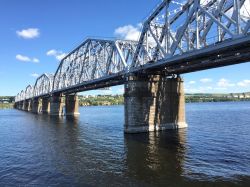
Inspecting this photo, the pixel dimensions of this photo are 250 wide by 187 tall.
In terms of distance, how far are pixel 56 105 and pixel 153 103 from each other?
3481 inches

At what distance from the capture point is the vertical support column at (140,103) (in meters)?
55.7

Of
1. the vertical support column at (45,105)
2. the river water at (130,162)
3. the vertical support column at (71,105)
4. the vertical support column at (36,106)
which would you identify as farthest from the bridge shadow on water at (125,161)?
the vertical support column at (36,106)

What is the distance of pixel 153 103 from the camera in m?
57.8

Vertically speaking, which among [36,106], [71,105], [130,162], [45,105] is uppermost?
[45,105]

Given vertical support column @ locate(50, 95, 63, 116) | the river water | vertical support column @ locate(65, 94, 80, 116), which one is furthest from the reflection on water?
vertical support column @ locate(50, 95, 63, 116)

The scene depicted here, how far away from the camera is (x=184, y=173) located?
2814cm

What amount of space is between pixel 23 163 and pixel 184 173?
18.2 meters

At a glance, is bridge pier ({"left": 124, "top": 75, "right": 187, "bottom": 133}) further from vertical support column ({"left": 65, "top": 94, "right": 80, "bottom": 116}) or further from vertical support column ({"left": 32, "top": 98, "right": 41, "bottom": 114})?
vertical support column ({"left": 32, "top": 98, "right": 41, "bottom": 114})

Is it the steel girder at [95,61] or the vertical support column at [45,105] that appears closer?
the steel girder at [95,61]

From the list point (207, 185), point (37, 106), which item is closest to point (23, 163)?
point (207, 185)

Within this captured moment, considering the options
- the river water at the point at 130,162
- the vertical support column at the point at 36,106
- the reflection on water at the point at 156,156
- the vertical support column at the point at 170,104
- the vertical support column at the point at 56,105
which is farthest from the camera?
the vertical support column at the point at 36,106

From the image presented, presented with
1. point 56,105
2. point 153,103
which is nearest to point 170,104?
point 153,103

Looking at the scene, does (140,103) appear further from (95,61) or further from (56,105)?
(56,105)

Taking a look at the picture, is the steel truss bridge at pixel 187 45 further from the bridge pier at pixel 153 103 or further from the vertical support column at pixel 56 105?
the vertical support column at pixel 56 105
